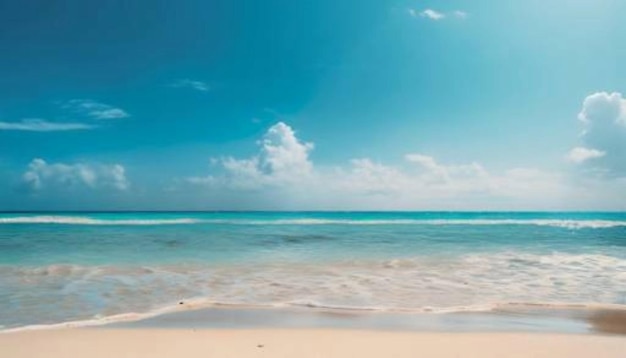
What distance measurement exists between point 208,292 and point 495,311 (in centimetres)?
518

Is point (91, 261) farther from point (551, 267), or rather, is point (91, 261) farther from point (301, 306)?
point (551, 267)

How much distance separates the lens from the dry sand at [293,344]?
5129 millimetres

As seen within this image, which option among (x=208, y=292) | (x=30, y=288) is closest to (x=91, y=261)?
(x=30, y=288)

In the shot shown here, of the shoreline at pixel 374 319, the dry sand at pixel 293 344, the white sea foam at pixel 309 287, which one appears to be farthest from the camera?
the white sea foam at pixel 309 287

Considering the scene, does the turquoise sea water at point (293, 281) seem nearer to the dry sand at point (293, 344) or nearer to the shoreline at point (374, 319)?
the shoreline at point (374, 319)

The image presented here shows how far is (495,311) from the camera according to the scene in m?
7.59

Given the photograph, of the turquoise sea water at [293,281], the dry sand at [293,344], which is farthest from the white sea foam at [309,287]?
the dry sand at [293,344]

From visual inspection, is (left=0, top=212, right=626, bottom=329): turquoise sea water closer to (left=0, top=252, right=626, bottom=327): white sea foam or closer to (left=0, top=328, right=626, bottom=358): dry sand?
(left=0, top=252, right=626, bottom=327): white sea foam

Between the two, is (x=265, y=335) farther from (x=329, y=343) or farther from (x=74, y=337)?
(x=74, y=337)

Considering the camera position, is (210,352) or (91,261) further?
(91,261)

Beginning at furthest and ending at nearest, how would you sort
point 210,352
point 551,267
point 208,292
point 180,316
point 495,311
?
1. point 551,267
2. point 208,292
3. point 495,311
4. point 180,316
5. point 210,352

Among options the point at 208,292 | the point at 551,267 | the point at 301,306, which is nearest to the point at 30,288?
the point at 208,292

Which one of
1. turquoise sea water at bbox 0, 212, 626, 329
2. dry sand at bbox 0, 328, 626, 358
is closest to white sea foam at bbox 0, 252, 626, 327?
turquoise sea water at bbox 0, 212, 626, 329

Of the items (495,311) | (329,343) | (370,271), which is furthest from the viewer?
(370,271)
